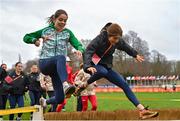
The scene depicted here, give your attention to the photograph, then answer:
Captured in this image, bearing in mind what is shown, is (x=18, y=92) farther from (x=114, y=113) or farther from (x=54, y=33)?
(x=54, y=33)

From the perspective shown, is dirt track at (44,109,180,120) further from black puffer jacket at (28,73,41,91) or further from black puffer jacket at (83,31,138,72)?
black puffer jacket at (28,73,41,91)

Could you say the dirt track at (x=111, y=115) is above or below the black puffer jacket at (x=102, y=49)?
below

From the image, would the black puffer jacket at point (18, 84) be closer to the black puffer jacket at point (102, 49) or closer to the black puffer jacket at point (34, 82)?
the black puffer jacket at point (34, 82)

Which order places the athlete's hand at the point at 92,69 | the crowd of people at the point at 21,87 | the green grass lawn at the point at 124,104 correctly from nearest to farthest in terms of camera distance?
the athlete's hand at the point at 92,69 < the crowd of people at the point at 21,87 < the green grass lawn at the point at 124,104

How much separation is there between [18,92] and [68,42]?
6693mm

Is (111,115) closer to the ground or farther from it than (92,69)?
closer to the ground

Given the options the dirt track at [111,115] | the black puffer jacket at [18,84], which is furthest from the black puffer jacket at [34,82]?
the dirt track at [111,115]

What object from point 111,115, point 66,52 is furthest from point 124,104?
point 66,52

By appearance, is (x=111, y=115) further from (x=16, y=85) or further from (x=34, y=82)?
(x=34, y=82)

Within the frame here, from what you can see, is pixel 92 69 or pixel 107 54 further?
pixel 107 54

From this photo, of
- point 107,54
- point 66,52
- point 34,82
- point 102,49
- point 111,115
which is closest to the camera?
point 66,52

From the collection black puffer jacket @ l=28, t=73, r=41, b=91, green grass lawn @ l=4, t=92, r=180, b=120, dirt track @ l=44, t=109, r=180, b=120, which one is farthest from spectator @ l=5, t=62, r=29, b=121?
dirt track @ l=44, t=109, r=180, b=120

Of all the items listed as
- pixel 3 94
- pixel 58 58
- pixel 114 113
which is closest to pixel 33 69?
pixel 3 94

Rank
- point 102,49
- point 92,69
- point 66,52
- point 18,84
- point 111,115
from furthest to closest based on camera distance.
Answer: point 18,84 < point 111,115 < point 102,49 < point 66,52 < point 92,69
